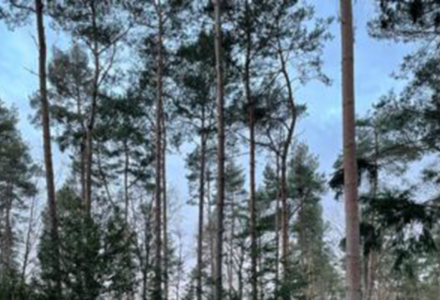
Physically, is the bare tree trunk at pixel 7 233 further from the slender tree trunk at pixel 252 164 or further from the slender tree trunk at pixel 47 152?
the slender tree trunk at pixel 47 152

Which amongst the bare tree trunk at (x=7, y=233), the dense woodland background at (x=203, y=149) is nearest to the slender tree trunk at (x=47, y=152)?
the dense woodland background at (x=203, y=149)

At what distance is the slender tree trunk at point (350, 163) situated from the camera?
7134 millimetres

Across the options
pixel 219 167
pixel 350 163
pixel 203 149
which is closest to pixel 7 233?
pixel 203 149

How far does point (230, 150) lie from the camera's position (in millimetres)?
27000

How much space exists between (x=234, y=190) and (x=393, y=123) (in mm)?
25151

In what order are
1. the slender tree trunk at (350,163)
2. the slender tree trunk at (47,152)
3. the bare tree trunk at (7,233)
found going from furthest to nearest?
the bare tree trunk at (7,233)
the slender tree trunk at (47,152)
the slender tree trunk at (350,163)

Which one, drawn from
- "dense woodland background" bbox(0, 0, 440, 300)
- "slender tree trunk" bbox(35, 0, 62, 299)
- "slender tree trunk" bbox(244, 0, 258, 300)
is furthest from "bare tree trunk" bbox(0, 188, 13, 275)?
"slender tree trunk" bbox(35, 0, 62, 299)

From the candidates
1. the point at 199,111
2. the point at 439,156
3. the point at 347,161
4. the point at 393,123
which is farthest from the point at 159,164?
the point at 347,161

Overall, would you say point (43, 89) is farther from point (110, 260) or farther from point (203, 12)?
point (203, 12)

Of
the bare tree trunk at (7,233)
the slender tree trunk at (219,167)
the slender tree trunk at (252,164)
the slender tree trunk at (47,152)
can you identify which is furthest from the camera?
the bare tree trunk at (7,233)

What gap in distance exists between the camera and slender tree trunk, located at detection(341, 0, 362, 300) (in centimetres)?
713

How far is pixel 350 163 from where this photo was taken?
294 inches

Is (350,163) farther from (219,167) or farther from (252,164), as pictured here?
(252,164)

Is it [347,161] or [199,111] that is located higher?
[199,111]
